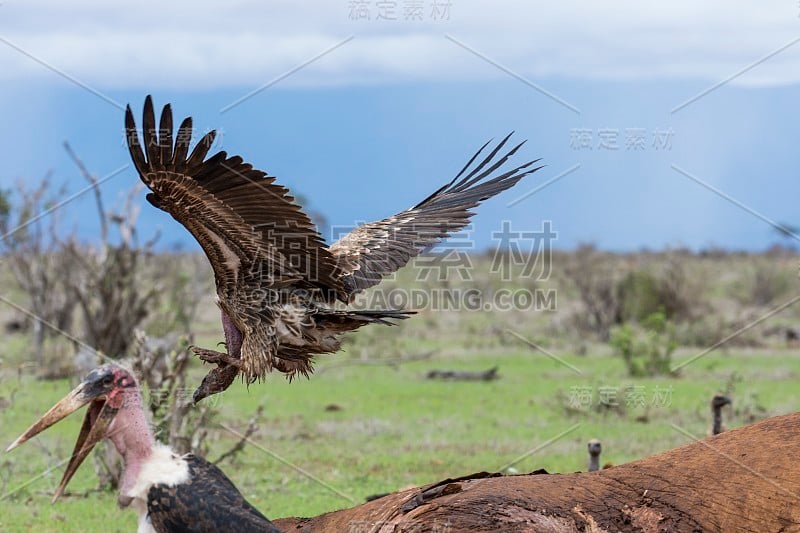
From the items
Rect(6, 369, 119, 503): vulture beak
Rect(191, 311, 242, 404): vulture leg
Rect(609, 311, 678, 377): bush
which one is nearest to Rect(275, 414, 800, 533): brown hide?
Rect(6, 369, 119, 503): vulture beak

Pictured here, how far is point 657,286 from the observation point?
2397 cm

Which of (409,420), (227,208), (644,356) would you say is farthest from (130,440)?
(644,356)

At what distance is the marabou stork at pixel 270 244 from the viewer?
5.20 meters

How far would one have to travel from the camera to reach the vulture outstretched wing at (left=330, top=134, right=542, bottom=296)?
7.05 m

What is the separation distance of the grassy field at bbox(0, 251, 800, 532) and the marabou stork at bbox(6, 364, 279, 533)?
3.39 m

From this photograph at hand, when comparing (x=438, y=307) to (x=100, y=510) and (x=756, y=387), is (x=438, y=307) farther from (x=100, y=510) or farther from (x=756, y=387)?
(x=100, y=510)

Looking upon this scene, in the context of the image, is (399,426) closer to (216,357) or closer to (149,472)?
(216,357)

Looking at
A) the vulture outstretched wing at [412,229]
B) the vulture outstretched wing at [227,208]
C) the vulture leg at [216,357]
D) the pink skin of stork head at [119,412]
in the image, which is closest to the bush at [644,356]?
the vulture outstretched wing at [412,229]

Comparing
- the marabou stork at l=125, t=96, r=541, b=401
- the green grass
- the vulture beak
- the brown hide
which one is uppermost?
the marabou stork at l=125, t=96, r=541, b=401

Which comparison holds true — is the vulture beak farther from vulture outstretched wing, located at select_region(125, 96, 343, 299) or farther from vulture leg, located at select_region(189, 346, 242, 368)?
vulture leg, located at select_region(189, 346, 242, 368)

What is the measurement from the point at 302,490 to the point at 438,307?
16970 millimetres

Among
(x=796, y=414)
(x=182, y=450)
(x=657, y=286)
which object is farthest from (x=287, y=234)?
(x=657, y=286)

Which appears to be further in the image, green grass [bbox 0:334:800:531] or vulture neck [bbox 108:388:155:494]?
green grass [bbox 0:334:800:531]

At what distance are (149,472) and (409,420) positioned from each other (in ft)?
27.7
